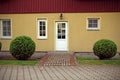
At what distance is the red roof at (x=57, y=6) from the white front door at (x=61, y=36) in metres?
1.14

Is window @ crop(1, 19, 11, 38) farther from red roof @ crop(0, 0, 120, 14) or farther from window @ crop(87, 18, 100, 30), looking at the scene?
window @ crop(87, 18, 100, 30)

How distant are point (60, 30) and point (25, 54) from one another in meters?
7.61

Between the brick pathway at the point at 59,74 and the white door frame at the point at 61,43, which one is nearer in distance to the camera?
the brick pathway at the point at 59,74

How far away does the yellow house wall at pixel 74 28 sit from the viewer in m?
27.3

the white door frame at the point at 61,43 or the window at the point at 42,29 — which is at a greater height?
the window at the point at 42,29

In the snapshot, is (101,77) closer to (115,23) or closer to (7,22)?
(115,23)

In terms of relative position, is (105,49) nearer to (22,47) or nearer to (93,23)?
(22,47)

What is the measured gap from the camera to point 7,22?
28.6 meters

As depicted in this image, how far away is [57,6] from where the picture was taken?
2767 centimetres

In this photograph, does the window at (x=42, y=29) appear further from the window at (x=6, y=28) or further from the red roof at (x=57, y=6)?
the window at (x=6, y=28)

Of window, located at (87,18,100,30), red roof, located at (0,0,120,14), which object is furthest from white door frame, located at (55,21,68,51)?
window, located at (87,18,100,30)

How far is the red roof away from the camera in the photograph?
27.3m

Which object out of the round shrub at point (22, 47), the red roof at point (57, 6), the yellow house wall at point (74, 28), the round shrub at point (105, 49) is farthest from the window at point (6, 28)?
the round shrub at point (105, 49)

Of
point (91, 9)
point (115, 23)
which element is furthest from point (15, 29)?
point (115, 23)
